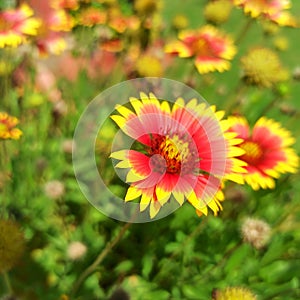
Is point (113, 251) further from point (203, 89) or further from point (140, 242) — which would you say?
point (203, 89)

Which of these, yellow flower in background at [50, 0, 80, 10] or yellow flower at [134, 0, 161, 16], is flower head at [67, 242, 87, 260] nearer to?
yellow flower in background at [50, 0, 80, 10]

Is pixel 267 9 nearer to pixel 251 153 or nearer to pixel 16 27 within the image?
pixel 251 153

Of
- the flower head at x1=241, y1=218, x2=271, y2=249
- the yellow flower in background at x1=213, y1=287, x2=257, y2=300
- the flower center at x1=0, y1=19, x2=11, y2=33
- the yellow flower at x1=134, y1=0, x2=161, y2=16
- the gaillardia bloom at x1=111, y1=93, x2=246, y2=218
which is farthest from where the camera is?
the yellow flower at x1=134, y1=0, x2=161, y2=16

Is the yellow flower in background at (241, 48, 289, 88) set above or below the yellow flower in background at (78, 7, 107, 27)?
below

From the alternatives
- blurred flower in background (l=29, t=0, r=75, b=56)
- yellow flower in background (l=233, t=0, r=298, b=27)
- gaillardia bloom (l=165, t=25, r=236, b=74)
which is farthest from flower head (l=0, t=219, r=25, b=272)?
yellow flower in background (l=233, t=0, r=298, b=27)

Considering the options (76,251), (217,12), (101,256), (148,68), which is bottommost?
(76,251)

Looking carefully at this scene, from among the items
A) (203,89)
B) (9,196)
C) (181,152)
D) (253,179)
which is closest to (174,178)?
(181,152)

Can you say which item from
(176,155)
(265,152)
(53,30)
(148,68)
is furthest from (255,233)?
(53,30)
